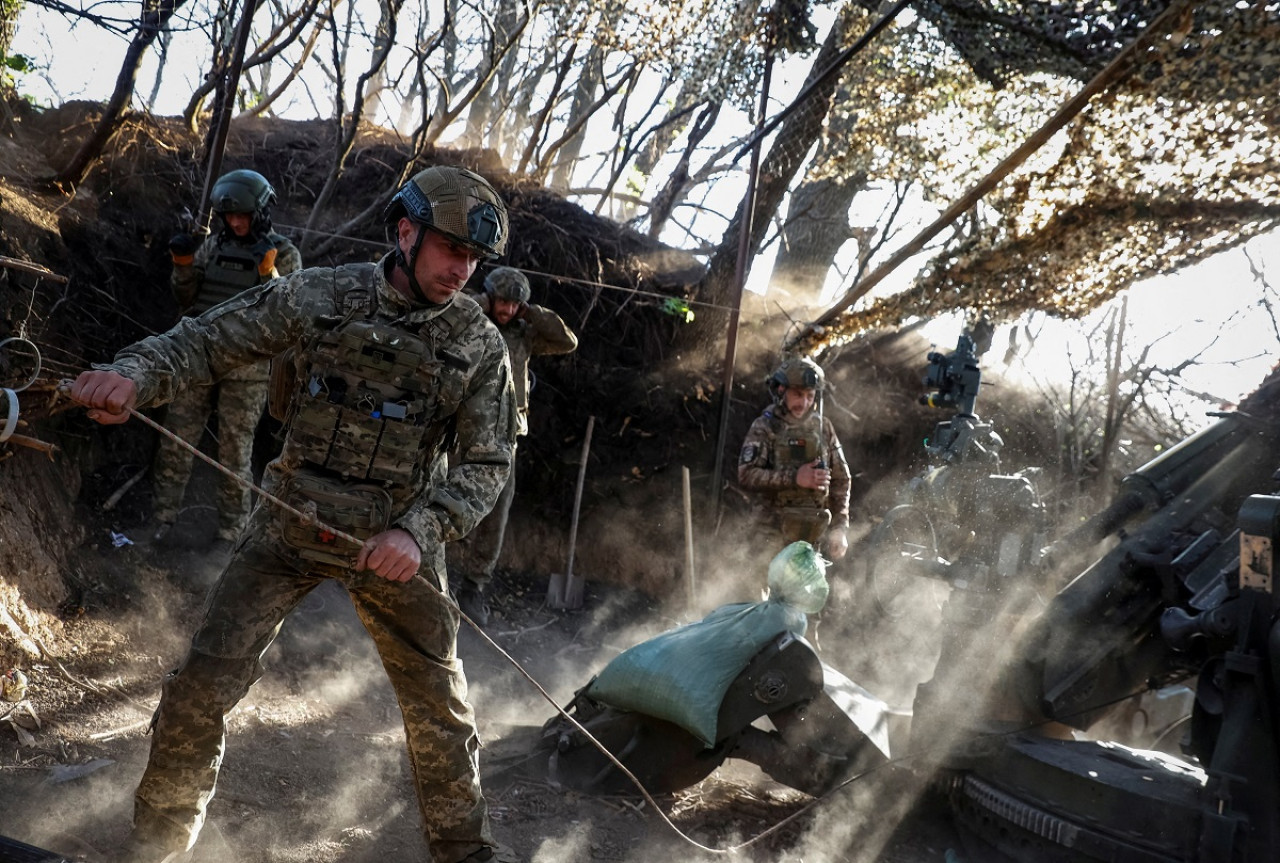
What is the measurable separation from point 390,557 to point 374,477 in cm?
37

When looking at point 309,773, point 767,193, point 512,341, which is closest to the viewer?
point 309,773

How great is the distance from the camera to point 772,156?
860cm

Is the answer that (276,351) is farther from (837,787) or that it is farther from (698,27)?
(698,27)

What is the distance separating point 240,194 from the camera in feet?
18.4

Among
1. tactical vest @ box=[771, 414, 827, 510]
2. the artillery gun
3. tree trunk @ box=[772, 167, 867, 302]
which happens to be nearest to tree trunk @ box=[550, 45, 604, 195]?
tree trunk @ box=[772, 167, 867, 302]

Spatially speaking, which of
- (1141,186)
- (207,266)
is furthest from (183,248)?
(1141,186)

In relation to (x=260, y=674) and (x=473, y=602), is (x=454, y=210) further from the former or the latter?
(x=473, y=602)

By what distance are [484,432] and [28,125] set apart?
6.10m

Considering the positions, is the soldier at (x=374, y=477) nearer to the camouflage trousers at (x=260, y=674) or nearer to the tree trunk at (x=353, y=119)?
the camouflage trousers at (x=260, y=674)

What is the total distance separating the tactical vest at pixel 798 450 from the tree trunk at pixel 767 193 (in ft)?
6.05

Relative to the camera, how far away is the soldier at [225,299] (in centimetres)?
573

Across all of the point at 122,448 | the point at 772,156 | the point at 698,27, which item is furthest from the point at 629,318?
the point at 122,448

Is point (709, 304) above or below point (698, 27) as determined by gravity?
below

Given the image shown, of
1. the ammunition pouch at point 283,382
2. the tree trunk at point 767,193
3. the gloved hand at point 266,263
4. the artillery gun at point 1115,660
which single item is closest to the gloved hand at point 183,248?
the gloved hand at point 266,263
